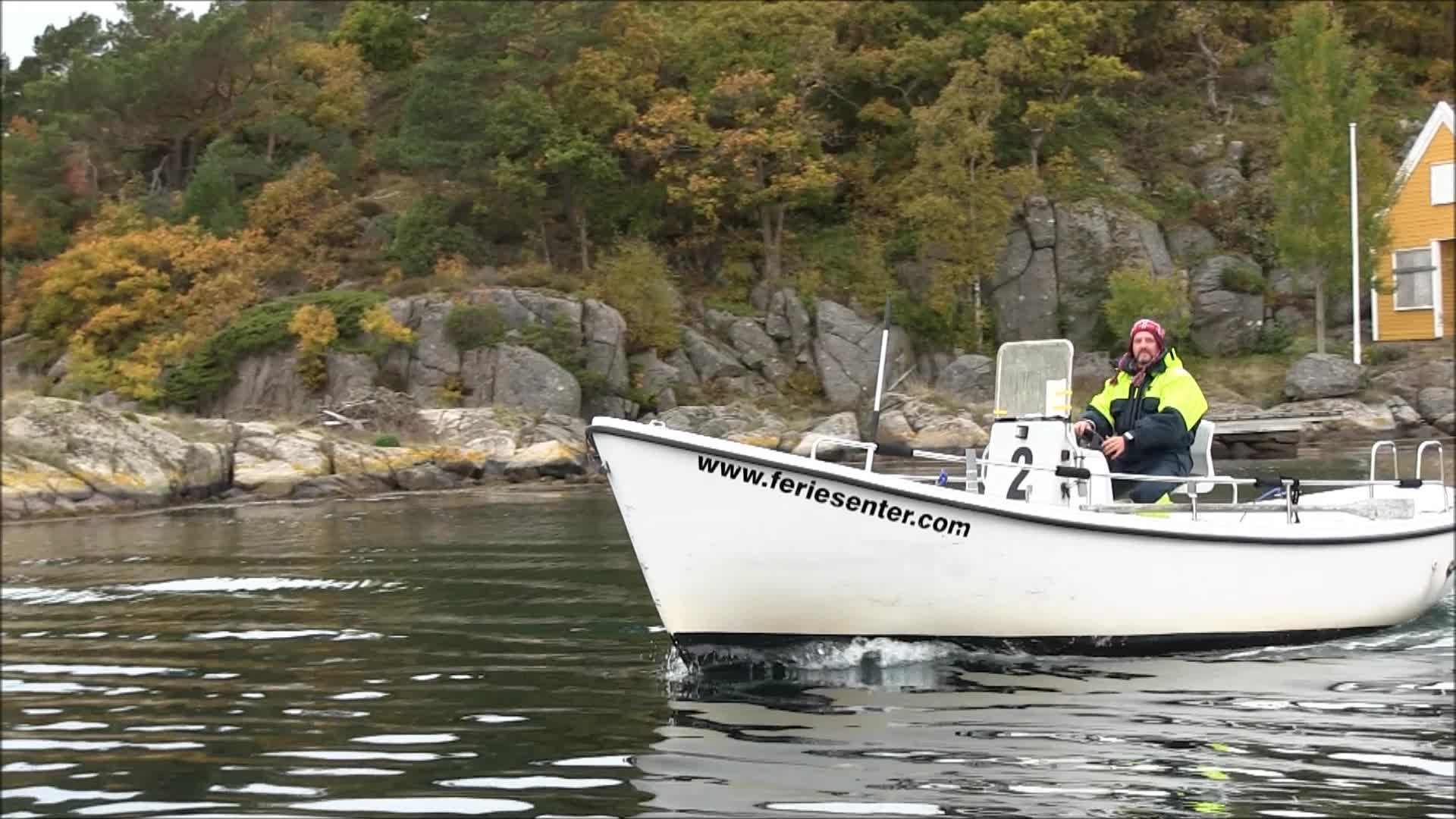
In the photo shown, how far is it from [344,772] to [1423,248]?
141ft

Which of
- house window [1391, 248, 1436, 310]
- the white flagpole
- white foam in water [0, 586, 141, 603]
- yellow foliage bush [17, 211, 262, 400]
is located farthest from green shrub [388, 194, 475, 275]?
white foam in water [0, 586, 141, 603]

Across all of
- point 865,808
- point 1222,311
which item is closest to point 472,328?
point 1222,311

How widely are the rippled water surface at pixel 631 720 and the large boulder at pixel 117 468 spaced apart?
12.9 metres

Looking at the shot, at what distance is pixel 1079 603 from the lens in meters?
9.67

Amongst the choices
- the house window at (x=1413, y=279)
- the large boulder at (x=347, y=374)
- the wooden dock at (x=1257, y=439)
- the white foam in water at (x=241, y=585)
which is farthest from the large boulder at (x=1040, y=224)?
the white foam in water at (x=241, y=585)

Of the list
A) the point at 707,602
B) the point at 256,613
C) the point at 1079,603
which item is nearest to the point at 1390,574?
the point at 1079,603

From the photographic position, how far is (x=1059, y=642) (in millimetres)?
9766

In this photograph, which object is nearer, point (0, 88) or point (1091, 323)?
point (0, 88)

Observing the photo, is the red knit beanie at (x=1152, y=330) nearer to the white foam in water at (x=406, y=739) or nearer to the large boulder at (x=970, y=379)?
the white foam in water at (x=406, y=739)

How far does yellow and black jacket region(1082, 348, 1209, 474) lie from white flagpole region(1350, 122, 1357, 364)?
1274 inches

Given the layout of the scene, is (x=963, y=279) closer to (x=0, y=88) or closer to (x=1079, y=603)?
(x=1079, y=603)

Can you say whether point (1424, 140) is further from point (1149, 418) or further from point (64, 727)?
point (64, 727)

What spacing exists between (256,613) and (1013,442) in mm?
6413

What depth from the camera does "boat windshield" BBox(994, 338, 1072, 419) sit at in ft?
34.3
